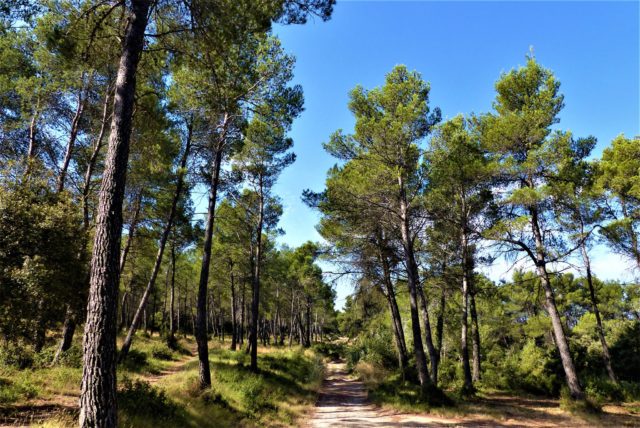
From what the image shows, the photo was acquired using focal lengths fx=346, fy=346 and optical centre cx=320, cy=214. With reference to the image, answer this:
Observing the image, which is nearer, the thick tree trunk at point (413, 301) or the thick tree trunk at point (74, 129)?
the thick tree trunk at point (74, 129)

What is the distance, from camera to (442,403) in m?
12.2

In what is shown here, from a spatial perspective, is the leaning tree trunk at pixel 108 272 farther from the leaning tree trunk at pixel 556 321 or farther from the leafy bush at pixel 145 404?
the leaning tree trunk at pixel 556 321

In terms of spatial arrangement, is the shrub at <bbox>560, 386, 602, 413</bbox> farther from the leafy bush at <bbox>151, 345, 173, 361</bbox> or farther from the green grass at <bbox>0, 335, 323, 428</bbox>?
the leafy bush at <bbox>151, 345, 173, 361</bbox>

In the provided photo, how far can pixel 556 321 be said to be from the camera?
43.0 feet

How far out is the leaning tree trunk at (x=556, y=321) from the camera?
496 inches

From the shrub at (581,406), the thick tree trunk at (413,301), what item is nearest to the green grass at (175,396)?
the thick tree trunk at (413,301)

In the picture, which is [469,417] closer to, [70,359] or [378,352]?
[70,359]

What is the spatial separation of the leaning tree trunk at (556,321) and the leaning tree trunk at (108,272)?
1438cm

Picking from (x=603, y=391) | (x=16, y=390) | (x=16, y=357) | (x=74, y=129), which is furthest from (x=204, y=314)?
(x=603, y=391)

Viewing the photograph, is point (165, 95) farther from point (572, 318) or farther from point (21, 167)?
point (572, 318)

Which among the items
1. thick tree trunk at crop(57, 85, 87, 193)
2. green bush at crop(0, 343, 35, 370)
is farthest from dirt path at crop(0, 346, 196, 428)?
thick tree trunk at crop(57, 85, 87, 193)

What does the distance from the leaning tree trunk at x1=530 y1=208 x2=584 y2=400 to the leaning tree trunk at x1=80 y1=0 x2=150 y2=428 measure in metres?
14.4

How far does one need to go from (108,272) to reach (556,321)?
48.6 ft

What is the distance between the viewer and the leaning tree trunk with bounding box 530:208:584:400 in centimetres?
1260
